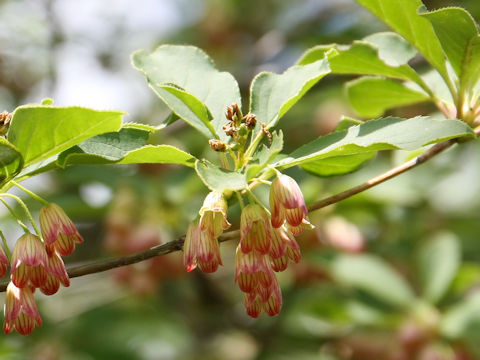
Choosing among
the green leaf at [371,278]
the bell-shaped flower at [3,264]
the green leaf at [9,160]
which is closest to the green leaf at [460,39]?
the green leaf at [9,160]

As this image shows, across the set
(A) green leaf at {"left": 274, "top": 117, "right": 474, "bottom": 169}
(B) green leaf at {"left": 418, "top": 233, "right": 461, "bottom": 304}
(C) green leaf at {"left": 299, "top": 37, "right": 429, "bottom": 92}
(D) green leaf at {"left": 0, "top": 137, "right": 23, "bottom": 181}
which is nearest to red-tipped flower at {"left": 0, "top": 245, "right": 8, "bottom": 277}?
(D) green leaf at {"left": 0, "top": 137, "right": 23, "bottom": 181}

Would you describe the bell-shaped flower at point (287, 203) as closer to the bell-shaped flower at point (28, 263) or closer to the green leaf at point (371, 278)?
the bell-shaped flower at point (28, 263)

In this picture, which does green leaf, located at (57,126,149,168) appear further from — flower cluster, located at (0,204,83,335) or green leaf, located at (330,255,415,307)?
green leaf, located at (330,255,415,307)

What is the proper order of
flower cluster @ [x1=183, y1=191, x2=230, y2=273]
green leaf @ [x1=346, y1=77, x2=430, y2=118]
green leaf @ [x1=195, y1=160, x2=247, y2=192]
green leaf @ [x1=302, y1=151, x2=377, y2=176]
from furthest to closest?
1. green leaf @ [x1=346, y1=77, x2=430, y2=118]
2. green leaf @ [x1=302, y1=151, x2=377, y2=176]
3. flower cluster @ [x1=183, y1=191, x2=230, y2=273]
4. green leaf @ [x1=195, y1=160, x2=247, y2=192]

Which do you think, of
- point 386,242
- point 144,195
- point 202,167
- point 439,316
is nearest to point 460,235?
point 386,242

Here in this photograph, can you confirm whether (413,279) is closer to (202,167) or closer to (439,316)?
(439,316)

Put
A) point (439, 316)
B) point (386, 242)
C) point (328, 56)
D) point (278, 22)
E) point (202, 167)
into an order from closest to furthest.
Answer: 1. point (202, 167)
2. point (328, 56)
3. point (439, 316)
4. point (386, 242)
5. point (278, 22)

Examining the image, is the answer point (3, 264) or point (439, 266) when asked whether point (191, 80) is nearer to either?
point (3, 264)
